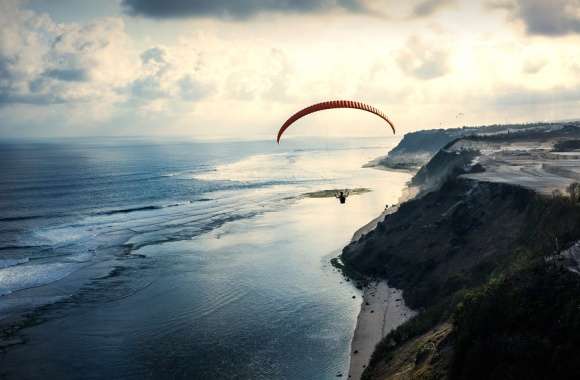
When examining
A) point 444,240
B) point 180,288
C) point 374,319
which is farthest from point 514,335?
point 180,288

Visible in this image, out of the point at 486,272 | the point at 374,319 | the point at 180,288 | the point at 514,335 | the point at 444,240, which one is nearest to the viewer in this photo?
the point at 514,335

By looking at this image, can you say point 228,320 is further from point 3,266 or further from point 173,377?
point 3,266

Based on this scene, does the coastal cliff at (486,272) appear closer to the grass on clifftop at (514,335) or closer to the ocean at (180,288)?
the grass on clifftop at (514,335)

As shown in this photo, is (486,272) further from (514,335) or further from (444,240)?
(514,335)

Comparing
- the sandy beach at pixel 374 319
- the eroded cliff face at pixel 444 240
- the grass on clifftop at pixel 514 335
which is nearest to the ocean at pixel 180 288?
the sandy beach at pixel 374 319

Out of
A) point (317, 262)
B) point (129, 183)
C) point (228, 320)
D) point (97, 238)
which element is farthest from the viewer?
point (129, 183)

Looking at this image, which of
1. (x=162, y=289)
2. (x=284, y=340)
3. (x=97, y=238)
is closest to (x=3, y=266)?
(x=97, y=238)
